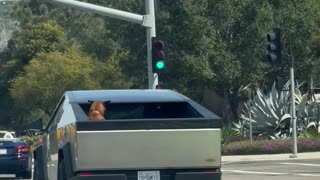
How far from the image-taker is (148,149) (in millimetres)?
11086

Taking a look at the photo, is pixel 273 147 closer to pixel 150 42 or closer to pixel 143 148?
pixel 150 42

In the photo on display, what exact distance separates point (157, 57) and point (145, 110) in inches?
430

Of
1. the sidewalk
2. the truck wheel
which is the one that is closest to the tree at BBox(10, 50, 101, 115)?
the sidewalk

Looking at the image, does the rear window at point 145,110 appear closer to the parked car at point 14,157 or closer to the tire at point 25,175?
the parked car at point 14,157

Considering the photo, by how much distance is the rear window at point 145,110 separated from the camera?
42.2ft

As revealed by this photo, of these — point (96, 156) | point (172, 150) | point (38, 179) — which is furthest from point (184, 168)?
point (38, 179)

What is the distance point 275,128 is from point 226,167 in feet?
33.0

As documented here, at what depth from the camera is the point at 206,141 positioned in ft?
36.7

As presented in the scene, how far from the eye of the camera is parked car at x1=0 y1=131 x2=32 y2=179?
22.1 metres

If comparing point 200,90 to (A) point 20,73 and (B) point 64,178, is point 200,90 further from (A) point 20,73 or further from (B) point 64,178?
(B) point 64,178

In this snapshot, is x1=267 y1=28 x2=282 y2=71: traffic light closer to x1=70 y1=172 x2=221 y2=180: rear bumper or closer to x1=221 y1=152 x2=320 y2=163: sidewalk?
x1=221 y1=152 x2=320 y2=163: sidewalk

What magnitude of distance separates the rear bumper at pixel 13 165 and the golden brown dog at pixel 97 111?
33.8 ft

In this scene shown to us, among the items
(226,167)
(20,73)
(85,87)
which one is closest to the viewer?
(226,167)

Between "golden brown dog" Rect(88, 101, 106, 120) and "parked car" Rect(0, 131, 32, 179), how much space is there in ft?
33.5
